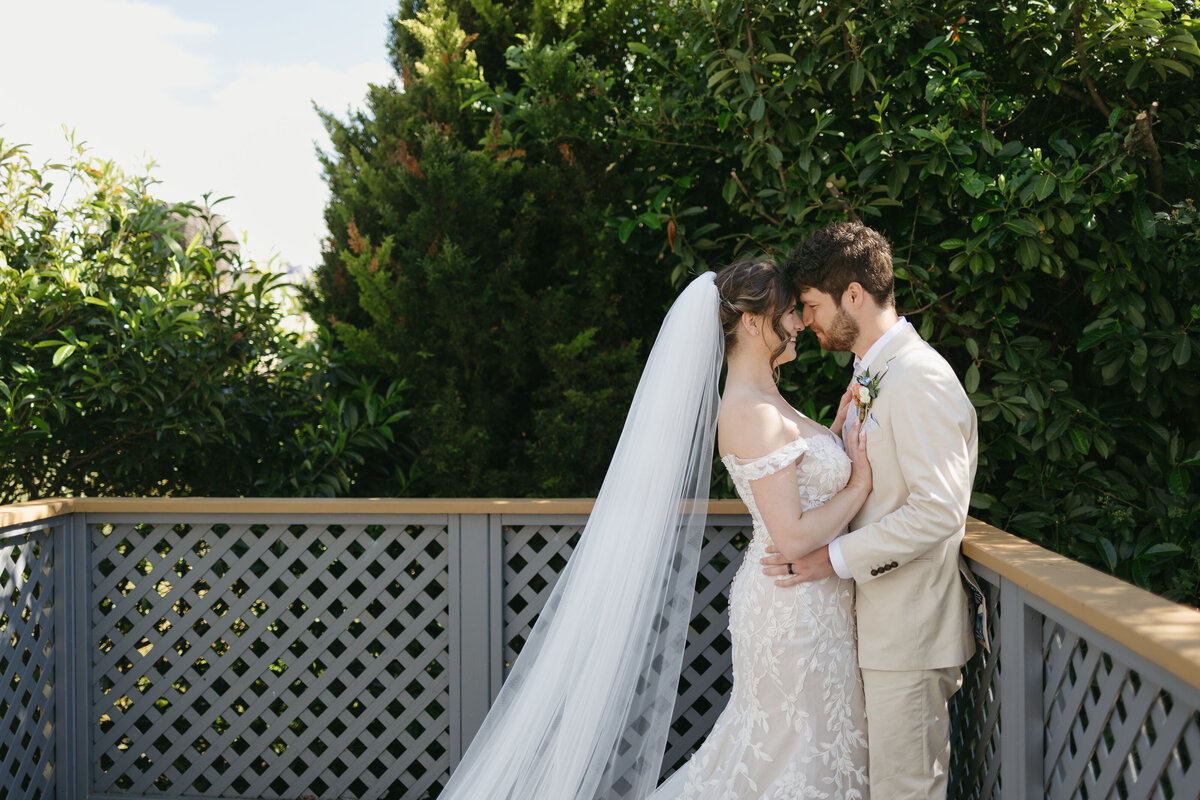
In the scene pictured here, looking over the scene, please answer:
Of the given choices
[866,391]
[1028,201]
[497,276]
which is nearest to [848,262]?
[866,391]

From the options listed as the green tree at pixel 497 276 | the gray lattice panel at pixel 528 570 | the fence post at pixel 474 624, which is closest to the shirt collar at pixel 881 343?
the gray lattice panel at pixel 528 570

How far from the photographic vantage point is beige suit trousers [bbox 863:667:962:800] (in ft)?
7.16

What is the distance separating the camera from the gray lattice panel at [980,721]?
2234 mm

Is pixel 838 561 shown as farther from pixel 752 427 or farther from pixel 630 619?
pixel 630 619

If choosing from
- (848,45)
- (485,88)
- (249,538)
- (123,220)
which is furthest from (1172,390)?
(123,220)

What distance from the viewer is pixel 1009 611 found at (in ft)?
6.75

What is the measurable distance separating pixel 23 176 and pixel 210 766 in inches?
111

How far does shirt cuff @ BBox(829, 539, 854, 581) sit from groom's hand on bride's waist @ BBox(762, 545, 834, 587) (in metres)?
Answer: 0.05

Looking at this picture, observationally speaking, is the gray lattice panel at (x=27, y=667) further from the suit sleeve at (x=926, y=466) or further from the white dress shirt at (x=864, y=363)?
the suit sleeve at (x=926, y=466)

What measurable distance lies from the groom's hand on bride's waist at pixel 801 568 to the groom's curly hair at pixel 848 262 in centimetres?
73

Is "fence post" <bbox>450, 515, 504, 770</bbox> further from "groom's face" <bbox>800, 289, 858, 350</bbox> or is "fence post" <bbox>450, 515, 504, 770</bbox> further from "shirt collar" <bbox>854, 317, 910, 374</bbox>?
"shirt collar" <bbox>854, 317, 910, 374</bbox>

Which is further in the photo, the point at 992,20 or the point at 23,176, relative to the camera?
the point at 23,176

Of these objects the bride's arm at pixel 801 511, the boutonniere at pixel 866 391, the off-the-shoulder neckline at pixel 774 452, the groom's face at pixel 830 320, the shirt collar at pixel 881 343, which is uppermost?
the groom's face at pixel 830 320

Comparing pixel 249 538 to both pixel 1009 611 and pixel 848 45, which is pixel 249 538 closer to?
pixel 1009 611
